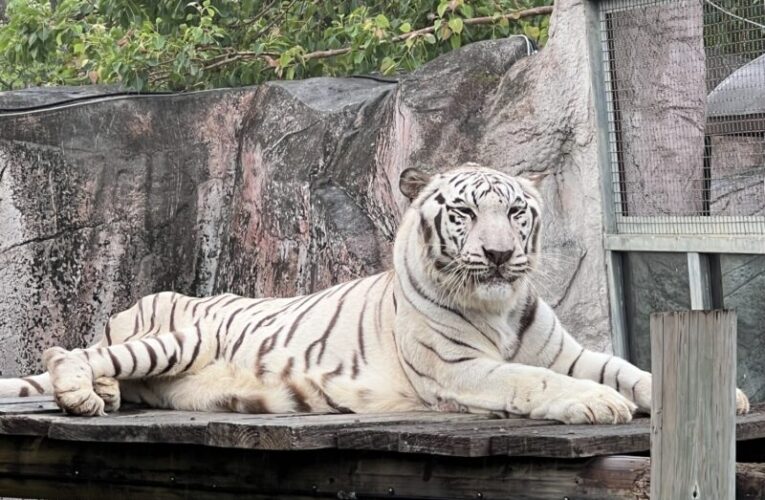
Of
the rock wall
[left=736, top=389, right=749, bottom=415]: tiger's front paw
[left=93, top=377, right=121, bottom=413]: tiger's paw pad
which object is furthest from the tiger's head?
the rock wall

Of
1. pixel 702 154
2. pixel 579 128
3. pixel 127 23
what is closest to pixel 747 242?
pixel 702 154

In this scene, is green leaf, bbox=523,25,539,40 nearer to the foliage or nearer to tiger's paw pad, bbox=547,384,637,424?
the foliage

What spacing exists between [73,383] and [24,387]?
0.80 metres

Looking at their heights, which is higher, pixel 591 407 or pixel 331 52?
pixel 331 52

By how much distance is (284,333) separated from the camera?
5422 millimetres

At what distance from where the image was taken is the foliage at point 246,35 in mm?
8359

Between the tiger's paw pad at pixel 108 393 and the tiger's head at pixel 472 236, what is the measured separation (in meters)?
1.06

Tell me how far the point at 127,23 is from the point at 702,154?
14.6 feet

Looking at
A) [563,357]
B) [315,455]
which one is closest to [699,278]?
[563,357]

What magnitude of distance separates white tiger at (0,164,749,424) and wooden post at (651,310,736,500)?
910mm

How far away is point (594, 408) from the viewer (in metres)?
4.09

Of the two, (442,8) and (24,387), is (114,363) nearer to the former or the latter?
(24,387)

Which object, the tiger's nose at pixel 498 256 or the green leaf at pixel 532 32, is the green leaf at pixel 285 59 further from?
the tiger's nose at pixel 498 256

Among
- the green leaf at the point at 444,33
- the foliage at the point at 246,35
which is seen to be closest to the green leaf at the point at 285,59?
the foliage at the point at 246,35
